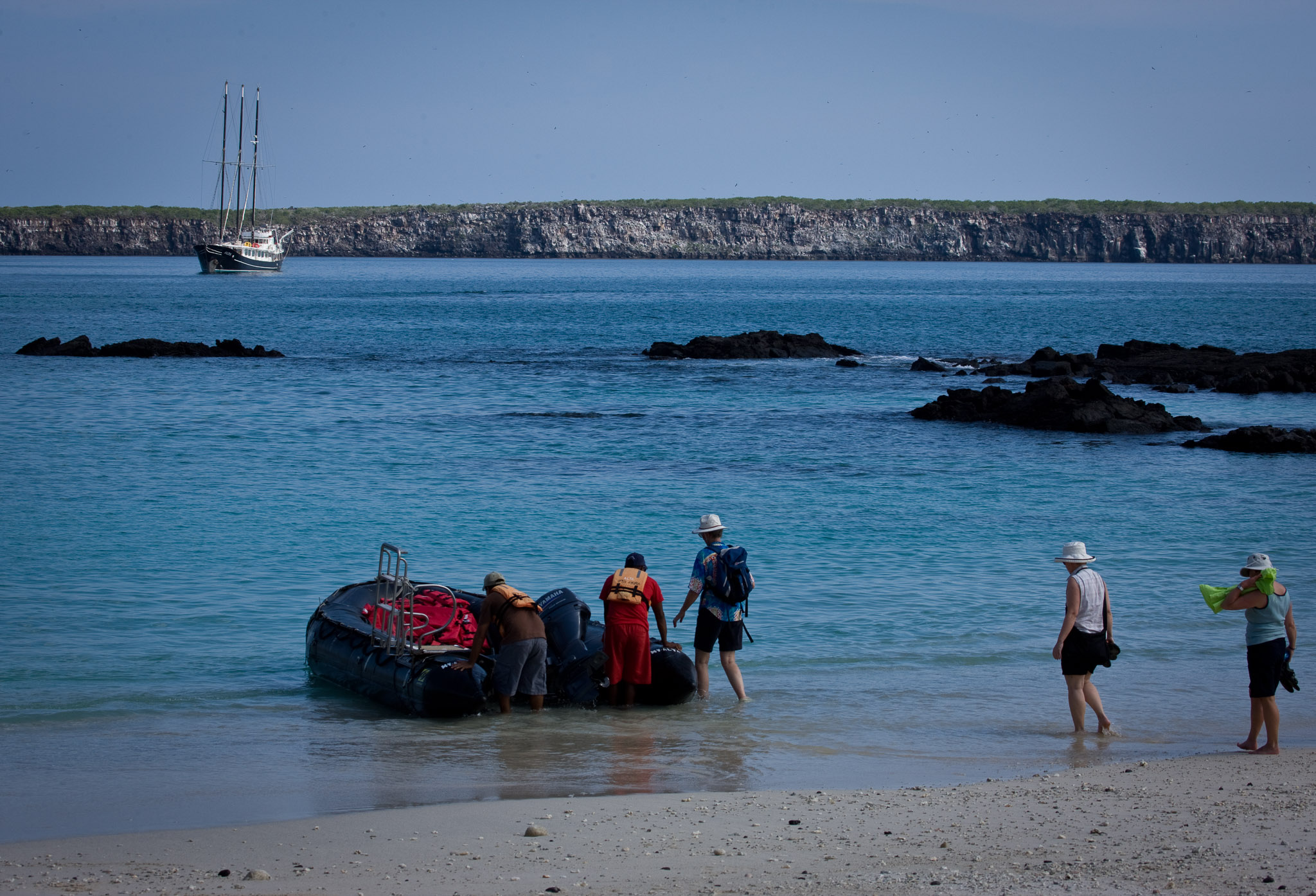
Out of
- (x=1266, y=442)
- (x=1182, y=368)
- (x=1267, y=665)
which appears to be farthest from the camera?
(x=1182, y=368)

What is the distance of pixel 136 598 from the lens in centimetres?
A: 1398

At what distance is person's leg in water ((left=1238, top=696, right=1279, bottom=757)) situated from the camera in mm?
8383

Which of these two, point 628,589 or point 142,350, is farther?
point 142,350

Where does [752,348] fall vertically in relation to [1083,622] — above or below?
above

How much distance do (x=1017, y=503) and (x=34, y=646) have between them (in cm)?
1496

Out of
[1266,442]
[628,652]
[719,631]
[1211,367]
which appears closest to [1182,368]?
[1211,367]

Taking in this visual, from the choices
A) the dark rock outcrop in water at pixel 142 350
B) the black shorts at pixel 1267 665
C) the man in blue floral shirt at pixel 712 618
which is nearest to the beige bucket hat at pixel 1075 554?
the black shorts at pixel 1267 665

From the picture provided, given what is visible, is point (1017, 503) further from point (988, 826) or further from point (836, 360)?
point (836, 360)

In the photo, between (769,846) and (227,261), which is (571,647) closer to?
(769,846)

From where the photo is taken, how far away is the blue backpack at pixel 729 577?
9.62 m

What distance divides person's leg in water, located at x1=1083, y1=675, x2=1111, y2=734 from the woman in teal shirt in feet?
3.40

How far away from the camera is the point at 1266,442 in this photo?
86.3ft

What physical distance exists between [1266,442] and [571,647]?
21.4 m

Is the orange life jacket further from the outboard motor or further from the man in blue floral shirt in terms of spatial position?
the outboard motor
